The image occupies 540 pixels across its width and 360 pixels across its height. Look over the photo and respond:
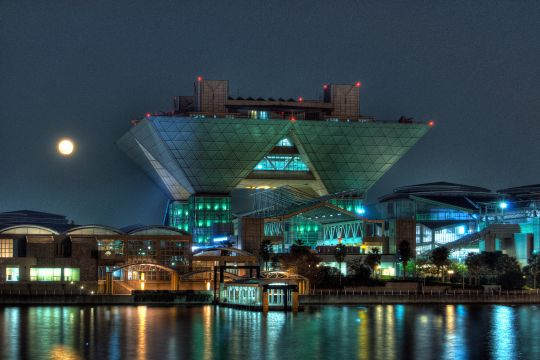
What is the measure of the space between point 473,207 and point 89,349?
436ft

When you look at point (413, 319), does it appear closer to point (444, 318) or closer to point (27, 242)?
point (444, 318)

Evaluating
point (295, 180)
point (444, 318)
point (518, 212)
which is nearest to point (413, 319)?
point (444, 318)

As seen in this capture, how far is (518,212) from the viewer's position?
162 m

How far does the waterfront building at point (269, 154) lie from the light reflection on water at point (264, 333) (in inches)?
2780

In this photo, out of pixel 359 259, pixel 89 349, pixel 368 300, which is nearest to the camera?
pixel 89 349

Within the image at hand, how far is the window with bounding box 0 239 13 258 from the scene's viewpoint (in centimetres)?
13088

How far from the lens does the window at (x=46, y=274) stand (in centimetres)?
12612

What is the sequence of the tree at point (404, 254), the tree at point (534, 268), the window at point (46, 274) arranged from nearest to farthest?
the window at point (46, 274)
the tree at point (534, 268)
the tree at point (404, 254)

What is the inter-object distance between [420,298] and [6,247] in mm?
56988

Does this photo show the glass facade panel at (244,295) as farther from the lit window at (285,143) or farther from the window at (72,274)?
the lit window at (285,143)

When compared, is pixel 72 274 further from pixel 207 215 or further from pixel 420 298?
pixel 207 215

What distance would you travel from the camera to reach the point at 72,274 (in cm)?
12775

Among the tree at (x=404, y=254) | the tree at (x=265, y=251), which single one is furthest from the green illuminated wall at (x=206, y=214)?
the tree at (x=404, y=254)

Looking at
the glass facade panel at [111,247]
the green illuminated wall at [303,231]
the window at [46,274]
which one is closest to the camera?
the window at [46,274]
